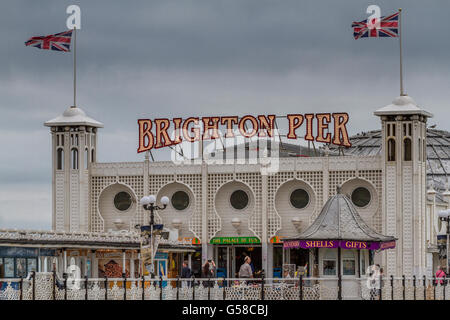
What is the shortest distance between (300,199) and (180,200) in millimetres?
7515

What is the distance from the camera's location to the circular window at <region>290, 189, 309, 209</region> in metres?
71.0

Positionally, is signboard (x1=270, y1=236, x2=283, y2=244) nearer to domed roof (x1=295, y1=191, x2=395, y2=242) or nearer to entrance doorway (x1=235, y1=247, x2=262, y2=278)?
entrance doorway (x1=235, y1=247, x2=262, y2=278)

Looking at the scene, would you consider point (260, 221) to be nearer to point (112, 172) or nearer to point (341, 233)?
point (112, 172)

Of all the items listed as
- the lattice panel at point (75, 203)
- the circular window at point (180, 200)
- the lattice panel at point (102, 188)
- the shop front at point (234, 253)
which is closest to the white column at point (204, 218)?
the shop front at point (234, 253)

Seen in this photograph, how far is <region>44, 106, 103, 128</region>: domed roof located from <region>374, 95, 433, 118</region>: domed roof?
58.5ft

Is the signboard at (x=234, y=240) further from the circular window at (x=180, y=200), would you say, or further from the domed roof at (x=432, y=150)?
the domed roof at (x=432, y=150)

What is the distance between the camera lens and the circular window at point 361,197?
69875mm

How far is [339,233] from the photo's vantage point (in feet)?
158

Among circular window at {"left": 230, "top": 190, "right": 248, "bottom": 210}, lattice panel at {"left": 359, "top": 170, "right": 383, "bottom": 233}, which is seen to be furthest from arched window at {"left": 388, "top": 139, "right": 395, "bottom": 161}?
circular window at {"left": 230, "top": 190, "right": 248, "bottom": 210}

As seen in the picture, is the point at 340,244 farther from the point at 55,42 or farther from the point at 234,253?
the point at 55,42

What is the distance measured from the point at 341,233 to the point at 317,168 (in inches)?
867

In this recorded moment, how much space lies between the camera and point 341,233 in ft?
158
